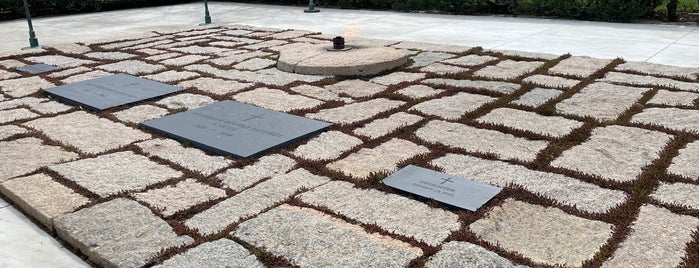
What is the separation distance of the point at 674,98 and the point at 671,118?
2.02 ft

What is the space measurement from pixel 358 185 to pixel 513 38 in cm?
557

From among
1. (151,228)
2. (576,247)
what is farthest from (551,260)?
(151,228)

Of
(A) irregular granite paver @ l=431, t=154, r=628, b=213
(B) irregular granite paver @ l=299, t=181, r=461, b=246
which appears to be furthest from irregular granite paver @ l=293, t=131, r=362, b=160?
(A) irregular granite paver @ l=431, t=154, r=628, b=213

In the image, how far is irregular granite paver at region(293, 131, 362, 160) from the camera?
3557mm

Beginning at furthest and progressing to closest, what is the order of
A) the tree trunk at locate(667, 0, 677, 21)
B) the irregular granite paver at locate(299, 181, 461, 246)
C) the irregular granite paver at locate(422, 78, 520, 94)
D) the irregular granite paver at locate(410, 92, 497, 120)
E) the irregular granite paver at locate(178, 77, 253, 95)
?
1. the tree trunk at locate(667, 0, 677, 21)
2. the irregular granite paver at locate(178, 77, 253, 95)
3. the irregular granite paver at locate(422, 78, 520, 94)
4. the irregular granite paver at locate(410, 92, 497, 120)
5. the irregular granite paver at locate(299, 181, 461, 246)

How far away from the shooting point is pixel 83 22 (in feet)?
38.2

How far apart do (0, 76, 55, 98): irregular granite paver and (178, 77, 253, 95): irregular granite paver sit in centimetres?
139

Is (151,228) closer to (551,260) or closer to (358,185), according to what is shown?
(358,185)

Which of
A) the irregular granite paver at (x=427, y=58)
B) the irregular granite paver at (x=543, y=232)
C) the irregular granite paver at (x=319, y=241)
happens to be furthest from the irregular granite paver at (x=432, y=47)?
the irregular granite paver at (x=319, y=241)

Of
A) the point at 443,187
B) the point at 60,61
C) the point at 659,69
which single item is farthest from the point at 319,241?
the point at 60,61

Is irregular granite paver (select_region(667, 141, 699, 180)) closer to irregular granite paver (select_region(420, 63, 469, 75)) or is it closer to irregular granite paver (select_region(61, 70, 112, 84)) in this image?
irregular granite paver (select_region(420, 63, 469, 75))

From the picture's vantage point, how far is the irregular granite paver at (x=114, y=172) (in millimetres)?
3166

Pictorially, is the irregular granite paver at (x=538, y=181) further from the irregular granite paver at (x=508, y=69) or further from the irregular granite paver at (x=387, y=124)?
the irregular granite paver at (x=508, y=69)

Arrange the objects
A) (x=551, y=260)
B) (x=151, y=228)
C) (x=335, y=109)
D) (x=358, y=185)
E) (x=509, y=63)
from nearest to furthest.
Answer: (x=551, y=260)
(x=151, y=228)
(x=358, y=185)
(x=335, y=109)
(x=509, y=63)
